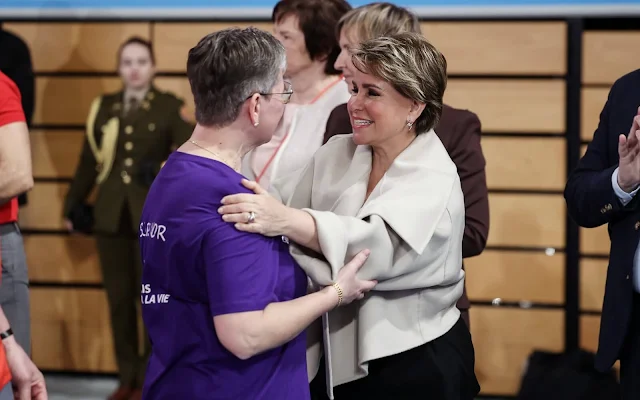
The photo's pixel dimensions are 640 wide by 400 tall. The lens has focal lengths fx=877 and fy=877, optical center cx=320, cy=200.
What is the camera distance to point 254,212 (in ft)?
5.71

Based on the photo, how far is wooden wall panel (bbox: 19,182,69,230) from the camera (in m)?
4.99

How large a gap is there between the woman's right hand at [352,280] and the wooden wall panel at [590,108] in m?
2.91

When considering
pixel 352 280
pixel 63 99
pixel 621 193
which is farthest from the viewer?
pixel 63 99

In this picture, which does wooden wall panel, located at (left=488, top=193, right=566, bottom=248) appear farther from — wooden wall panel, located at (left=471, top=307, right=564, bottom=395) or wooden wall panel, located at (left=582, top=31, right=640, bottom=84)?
wooden wall panel, located at (left=582, top=31, right=640, bottom=84)

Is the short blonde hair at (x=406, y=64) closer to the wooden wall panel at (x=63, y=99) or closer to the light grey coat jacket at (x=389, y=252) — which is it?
the light grey coat jacket at (x=389, y=252)

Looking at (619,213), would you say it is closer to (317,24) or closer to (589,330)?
(317,24)

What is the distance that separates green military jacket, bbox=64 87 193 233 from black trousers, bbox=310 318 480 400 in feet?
8.41

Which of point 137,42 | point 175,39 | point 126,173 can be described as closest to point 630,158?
point 126,173

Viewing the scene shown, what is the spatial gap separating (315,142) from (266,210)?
98 cm

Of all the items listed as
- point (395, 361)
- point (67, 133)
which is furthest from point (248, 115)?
point (67, 133)

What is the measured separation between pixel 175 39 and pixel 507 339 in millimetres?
2414

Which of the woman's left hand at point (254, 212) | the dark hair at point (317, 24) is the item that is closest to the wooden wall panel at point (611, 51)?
the dark hair at point (317, 24)

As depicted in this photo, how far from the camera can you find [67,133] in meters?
4.98

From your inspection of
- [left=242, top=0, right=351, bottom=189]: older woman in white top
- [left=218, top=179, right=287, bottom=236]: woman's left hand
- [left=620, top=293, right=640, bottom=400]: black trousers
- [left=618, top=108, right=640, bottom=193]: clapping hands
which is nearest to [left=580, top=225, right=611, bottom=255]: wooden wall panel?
[left=242, top=0, right=351, bottom=189]: older woman in white top
